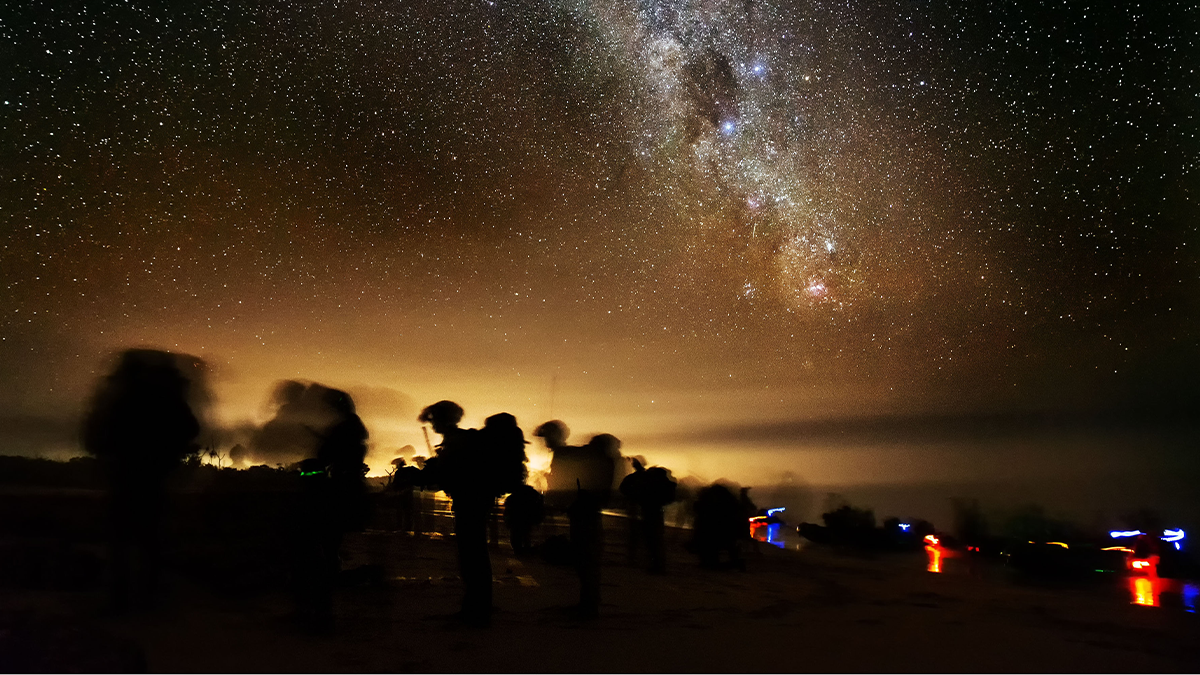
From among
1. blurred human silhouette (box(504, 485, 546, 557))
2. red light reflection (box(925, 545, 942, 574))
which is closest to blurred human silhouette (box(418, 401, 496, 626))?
blurred human silhouette (box(504, 485, 546, 557))

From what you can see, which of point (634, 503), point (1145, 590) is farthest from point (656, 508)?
point (1145, 590)

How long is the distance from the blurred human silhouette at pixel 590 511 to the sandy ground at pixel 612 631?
0.23 metres

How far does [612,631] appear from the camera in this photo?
4.35 m

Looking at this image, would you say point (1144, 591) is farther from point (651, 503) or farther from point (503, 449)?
point (503, 449)

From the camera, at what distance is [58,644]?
326 centimetres

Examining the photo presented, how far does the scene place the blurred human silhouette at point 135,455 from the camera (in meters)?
4.16

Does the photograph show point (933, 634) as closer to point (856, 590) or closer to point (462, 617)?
point (856, 590)

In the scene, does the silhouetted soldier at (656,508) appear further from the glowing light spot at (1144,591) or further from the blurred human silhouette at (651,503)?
the glowing light spot at (1144,591)

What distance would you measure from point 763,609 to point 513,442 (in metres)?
2.48

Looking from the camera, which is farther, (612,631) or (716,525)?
(716,525)

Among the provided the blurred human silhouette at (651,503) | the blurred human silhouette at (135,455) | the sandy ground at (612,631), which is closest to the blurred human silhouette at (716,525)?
the blurred human silhouette at (651,503)

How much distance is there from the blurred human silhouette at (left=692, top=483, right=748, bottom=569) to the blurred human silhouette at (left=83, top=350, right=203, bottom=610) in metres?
5.56

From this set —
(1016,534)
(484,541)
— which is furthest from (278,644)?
(1016,534)

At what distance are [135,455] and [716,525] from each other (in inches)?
234
